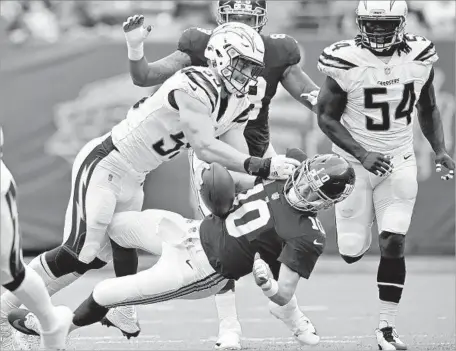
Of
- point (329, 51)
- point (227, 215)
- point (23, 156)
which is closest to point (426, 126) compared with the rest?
point (329, 51)

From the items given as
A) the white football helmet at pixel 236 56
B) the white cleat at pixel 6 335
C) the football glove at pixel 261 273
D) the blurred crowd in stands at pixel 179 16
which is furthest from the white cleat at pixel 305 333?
the blurred crowd in stands at pixel 179 16

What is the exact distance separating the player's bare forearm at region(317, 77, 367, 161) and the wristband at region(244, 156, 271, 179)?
91 cm

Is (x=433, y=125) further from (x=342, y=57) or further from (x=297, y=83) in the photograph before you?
(x=297, y=83)

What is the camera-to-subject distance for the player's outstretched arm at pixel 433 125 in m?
6.38

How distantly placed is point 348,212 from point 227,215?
1304 millimetres

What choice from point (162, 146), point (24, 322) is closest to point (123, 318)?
point (24, 322)

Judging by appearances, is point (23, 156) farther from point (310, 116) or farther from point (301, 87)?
point (301, 87)

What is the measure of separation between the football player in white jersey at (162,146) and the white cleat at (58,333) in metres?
0.84

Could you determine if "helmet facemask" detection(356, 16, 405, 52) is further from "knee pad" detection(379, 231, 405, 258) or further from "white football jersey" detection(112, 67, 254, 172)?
"knee pad" detection(379, 231, 405, 258)

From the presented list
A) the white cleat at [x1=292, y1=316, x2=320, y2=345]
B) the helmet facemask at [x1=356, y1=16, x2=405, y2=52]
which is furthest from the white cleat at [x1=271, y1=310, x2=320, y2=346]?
the helmet facemask at [x1=356, y1=16, x2=405, y2=52]

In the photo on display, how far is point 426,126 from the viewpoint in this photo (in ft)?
21.3

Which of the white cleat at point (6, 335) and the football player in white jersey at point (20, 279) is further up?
the football player in white jersey at point (20, 279)

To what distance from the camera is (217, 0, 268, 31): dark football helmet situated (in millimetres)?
6309

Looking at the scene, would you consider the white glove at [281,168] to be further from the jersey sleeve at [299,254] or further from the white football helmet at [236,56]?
the white football helmet at [236,56]
